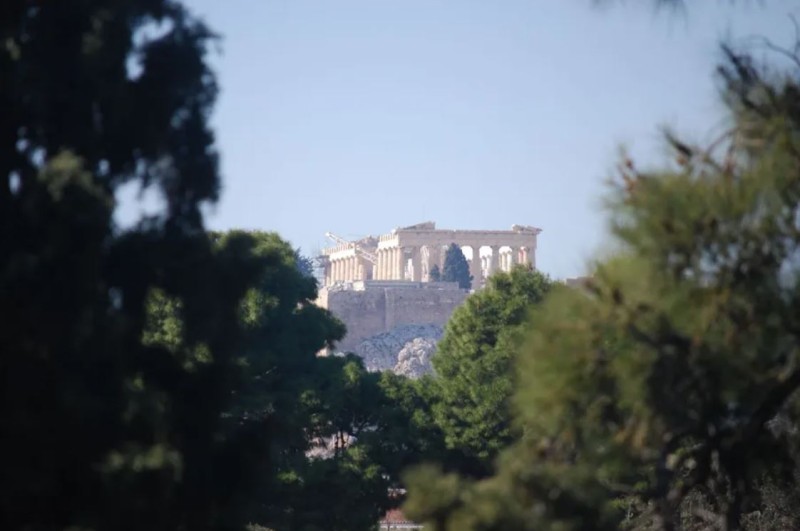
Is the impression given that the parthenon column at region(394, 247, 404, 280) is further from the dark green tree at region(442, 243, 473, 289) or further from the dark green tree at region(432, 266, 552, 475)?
the dark green tree at region(432, 266, 552, 475)

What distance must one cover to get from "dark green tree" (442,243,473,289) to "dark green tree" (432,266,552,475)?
9328 cm

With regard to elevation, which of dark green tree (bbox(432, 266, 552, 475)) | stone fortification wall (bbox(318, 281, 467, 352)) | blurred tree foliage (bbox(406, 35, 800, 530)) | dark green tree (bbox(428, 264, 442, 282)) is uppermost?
dark green tree (bbox(428, 264, 442, 282))

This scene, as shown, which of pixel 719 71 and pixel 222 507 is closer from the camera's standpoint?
pixel 719 71

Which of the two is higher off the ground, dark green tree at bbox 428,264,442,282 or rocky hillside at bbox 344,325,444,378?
dark green tree at bbox 428,264,442,282

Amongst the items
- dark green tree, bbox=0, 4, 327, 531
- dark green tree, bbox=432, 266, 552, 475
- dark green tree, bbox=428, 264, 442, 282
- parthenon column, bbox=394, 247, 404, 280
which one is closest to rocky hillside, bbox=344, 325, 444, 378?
dark green tree, bbox=428, 264, 442, 282

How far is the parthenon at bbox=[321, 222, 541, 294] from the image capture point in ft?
422

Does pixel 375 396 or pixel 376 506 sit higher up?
pixel 375 396

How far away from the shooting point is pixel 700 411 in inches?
301

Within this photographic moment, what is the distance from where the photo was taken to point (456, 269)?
130750mm

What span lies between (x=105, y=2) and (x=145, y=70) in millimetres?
628

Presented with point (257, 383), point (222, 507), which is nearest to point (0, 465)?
point (222, 507)

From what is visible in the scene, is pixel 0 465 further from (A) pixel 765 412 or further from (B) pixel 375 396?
(B) pixel 375 396

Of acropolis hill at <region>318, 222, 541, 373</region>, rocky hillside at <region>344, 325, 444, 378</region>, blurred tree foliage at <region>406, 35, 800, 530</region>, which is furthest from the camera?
acropolis hill at <region>318, 222, 541, 373</region>

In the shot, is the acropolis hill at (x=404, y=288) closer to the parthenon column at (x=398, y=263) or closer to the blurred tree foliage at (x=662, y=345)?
the parthenon column at (x=398, y=263)
